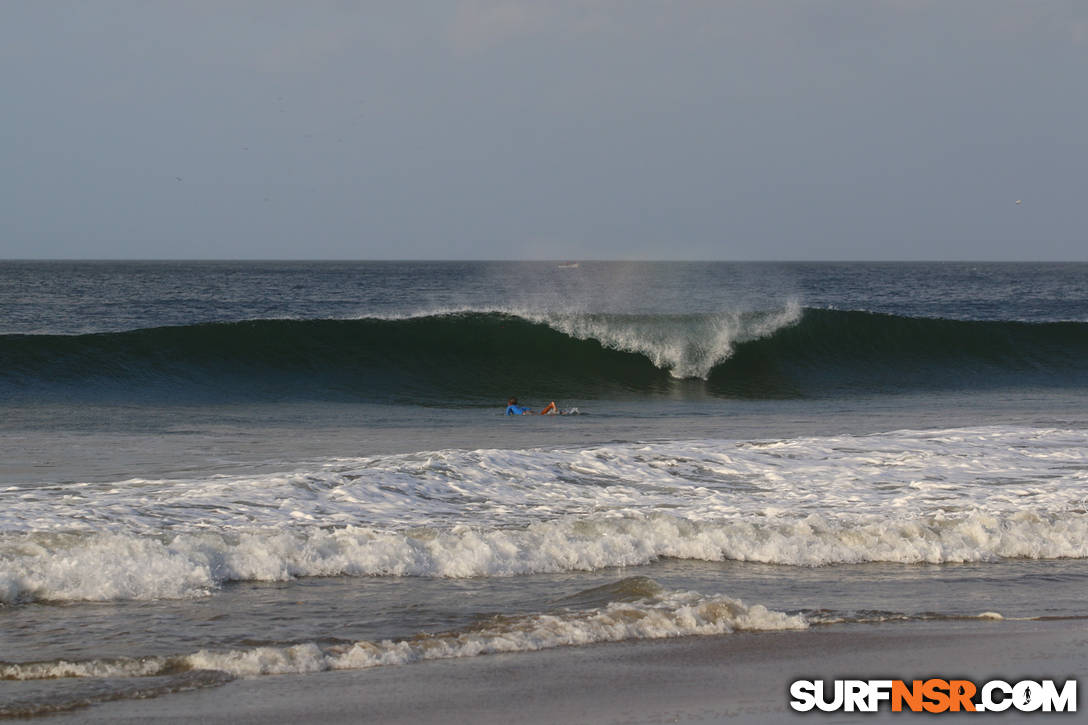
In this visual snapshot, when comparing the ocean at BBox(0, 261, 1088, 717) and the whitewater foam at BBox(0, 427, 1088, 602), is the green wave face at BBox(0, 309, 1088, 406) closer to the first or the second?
the ocean at BBox(0, 261, 1088, 717)

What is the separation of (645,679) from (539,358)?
17.6 metres

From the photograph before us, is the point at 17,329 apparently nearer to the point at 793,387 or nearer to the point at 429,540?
the point at 793,387

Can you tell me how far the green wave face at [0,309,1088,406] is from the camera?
18281mm

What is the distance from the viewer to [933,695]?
177 inches

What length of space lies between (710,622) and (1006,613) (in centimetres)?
168

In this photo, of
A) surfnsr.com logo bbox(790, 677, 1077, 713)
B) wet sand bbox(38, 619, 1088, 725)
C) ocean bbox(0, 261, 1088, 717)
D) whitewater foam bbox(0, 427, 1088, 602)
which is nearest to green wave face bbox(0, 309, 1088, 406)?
ocean bbox(0, 261, 1088, 717)

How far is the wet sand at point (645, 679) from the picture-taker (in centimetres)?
421

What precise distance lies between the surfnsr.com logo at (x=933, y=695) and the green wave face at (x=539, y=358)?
529 inches

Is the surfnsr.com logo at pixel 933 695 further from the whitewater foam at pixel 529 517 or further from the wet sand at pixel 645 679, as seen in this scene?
the whitewater foam at pixel 529 517

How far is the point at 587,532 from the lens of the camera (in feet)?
23.4

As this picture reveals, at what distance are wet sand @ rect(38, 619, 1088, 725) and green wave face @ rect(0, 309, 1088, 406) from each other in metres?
12.8

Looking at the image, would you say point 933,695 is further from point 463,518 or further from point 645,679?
point 463,518

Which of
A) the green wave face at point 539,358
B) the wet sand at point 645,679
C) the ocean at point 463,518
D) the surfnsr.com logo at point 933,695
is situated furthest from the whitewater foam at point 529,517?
the green wave face at point 539,358

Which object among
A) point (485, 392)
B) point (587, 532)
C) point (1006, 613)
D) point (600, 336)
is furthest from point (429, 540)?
point (600, 336)
